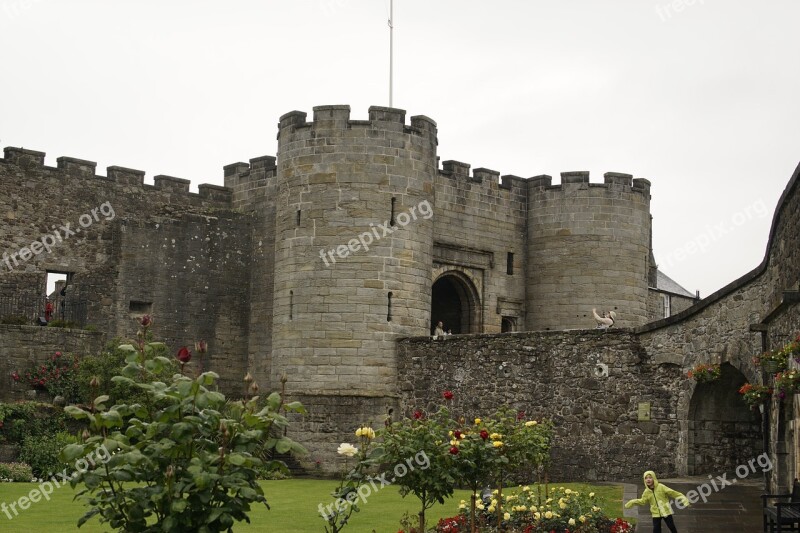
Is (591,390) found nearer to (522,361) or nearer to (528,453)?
(522,361)

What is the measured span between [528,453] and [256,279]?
17707 mm

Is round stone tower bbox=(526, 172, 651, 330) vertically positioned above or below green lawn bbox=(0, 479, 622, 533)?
above

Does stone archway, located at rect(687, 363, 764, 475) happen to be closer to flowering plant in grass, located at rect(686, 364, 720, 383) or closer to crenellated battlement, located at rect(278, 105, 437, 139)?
flowering plant in grass, located at rect(686, 364, 720, 383)

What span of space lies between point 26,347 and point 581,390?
12.8 m

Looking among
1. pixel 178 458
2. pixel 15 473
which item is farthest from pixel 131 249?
pixel 178 458

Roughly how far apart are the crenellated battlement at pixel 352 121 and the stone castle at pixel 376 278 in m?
0.05

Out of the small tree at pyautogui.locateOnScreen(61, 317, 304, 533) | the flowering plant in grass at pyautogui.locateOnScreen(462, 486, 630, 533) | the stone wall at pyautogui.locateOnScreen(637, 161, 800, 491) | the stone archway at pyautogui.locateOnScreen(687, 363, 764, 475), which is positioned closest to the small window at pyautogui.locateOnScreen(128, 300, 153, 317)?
the stone wall at pyautogui.locateOnScreen(637, 161, 800, 491)

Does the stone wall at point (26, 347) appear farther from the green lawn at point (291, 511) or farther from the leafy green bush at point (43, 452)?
the green lawn at point (291, 511)

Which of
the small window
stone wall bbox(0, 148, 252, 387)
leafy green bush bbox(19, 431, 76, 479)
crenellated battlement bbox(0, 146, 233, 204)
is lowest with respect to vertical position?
leafy green bush bbox(19, 431, 76, 479)

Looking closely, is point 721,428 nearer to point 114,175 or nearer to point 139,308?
point 139,308

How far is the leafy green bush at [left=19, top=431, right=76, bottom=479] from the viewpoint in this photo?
21.6m

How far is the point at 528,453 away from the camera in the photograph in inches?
516

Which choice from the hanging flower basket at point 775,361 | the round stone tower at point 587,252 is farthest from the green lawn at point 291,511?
the round stone tower at point 587,252

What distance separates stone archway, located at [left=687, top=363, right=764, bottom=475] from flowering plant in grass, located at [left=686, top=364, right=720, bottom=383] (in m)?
0.62
